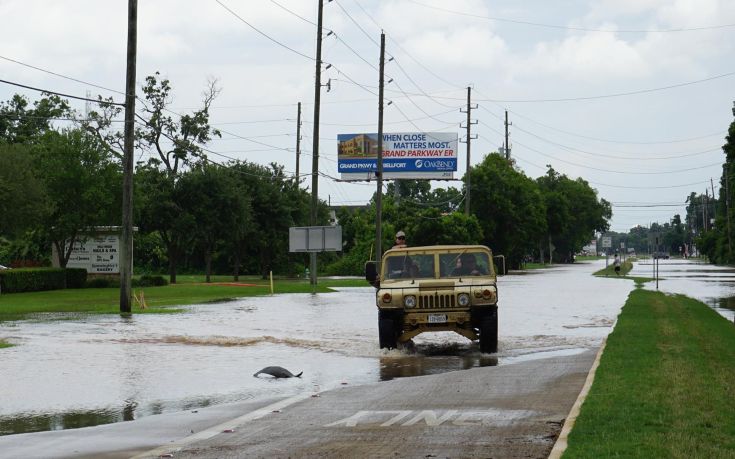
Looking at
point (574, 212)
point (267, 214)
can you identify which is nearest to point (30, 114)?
point (267, 214)

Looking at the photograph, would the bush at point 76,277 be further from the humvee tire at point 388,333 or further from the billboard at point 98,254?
the humvee tire at point 388,333

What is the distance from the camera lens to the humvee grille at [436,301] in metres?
18.0

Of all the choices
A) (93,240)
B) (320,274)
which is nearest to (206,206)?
(93,240)

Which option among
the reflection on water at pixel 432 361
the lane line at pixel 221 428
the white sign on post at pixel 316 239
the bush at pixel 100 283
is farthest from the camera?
the bush at pixel 100 283

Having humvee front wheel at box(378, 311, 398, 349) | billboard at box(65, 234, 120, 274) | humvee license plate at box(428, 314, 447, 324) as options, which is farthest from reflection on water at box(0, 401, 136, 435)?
billboard at box(65, 234, 120, 274)

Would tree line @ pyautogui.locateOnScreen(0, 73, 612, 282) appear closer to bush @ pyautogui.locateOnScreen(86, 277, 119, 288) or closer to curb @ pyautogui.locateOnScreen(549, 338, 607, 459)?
bush @ pyautogui.locateOnScreen(86, 277, 119, 288)

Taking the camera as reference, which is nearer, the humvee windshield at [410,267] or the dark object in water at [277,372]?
the dark object in water at [277,372]

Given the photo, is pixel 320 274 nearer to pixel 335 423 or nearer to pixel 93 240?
pixel 93 240

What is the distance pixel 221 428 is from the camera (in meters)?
9.95

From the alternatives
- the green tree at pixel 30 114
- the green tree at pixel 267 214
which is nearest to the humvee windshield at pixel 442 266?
the green tree at pixel 267 214

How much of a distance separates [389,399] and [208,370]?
4.46 metres

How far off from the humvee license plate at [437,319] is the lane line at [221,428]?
18.3ft

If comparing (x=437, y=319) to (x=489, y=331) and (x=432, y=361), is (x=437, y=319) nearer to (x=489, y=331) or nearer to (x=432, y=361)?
(x=489, y=331)

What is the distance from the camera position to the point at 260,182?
65938 millimetres
